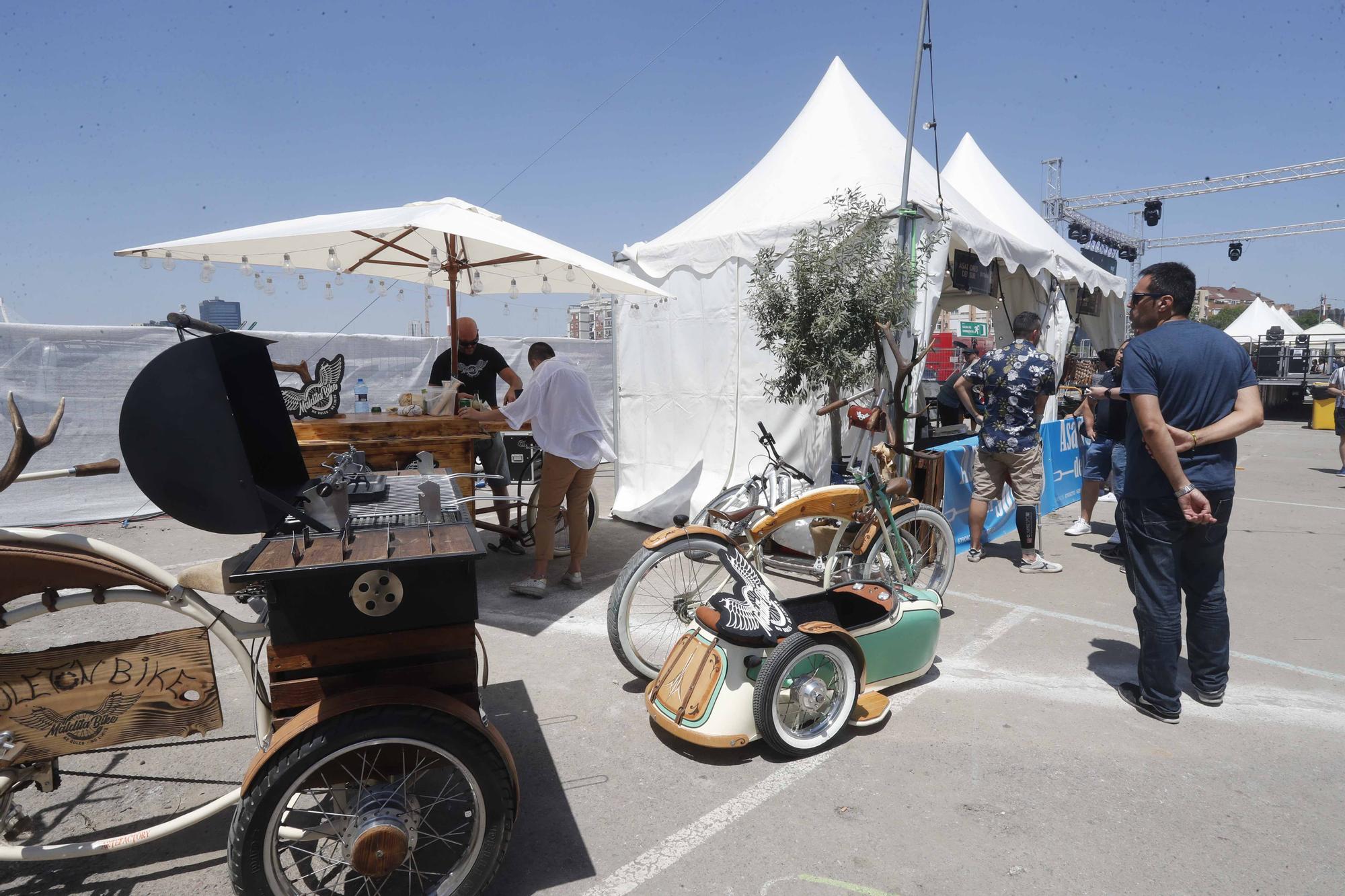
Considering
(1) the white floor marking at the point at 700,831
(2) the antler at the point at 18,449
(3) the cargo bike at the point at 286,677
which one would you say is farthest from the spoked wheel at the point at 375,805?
(2) the antler at the point at 18,449

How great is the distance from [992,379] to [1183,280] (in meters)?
2.22

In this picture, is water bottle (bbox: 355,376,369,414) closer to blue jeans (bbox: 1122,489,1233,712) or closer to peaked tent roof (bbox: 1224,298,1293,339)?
blue jeans (bbox: 1122,489,1233,712)

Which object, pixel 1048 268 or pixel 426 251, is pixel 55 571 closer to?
pixel 426 251

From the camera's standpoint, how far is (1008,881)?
8.13 ft

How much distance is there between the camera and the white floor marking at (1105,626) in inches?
164

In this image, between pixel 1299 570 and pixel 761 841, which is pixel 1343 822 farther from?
pixel 1299 570

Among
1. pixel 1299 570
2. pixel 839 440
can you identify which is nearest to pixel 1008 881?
pixel 839 440

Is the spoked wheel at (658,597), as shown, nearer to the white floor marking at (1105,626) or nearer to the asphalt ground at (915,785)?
the asphalt ground at (915,785)

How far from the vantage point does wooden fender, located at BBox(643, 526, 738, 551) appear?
3861mm

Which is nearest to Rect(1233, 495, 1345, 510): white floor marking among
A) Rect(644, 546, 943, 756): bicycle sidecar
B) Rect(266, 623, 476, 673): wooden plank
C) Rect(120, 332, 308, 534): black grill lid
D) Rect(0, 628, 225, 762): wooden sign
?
Rect(644, 546, 943, 756): bicycle sidecar

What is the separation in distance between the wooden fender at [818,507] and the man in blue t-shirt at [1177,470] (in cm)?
149

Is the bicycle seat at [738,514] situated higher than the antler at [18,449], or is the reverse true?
the antler at [18,449]

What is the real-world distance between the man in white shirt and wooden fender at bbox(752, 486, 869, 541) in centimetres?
147

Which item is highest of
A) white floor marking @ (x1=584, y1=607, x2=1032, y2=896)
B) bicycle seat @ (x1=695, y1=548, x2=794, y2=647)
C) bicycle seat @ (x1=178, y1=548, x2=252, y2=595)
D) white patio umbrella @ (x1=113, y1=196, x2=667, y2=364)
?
white patio umbrella @ (x1=113, y1=196, x2=667, y2=364)
